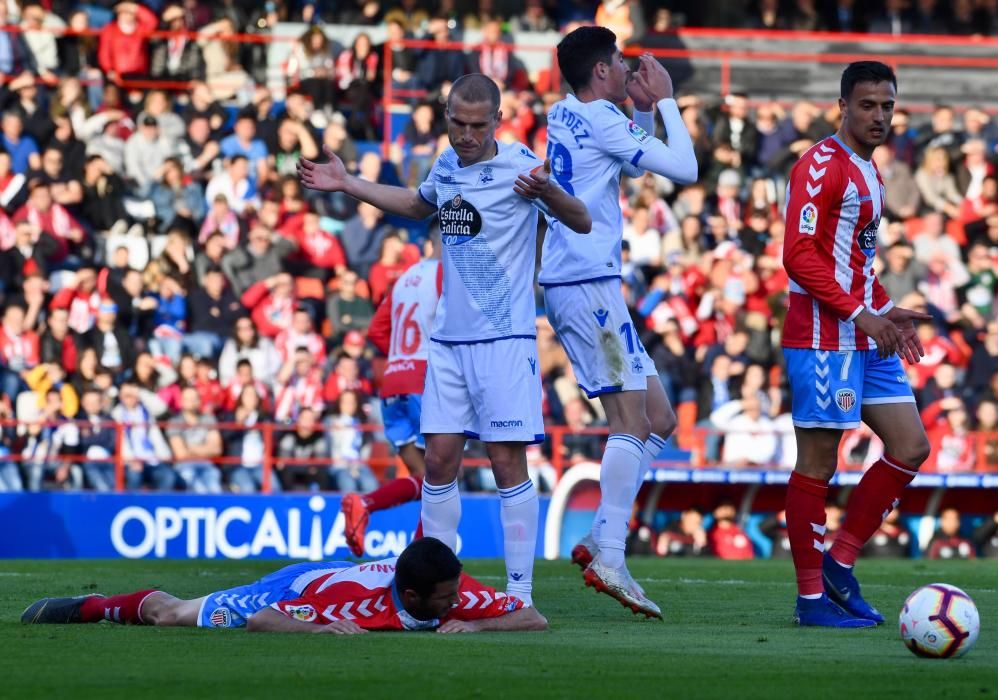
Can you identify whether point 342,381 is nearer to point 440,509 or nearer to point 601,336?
point 601,336

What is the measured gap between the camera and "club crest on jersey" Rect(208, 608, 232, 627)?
7469 millimetres

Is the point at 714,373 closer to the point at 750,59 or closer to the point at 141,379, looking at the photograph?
the point at 141,379

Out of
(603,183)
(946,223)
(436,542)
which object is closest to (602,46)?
(603,183)

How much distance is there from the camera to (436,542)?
691cm

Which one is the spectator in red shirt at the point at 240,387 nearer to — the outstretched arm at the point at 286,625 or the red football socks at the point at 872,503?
the red football socks at the point at 872,503

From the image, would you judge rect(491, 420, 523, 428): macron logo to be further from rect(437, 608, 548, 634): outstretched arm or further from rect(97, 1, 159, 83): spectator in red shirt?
rect(97, 1, 159, 83): spectator in red shirt

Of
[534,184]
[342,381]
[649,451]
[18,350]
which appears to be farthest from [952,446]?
[534,184]

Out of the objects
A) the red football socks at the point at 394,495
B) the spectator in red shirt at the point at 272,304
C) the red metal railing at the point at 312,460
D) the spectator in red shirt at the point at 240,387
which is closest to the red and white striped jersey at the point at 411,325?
the red football socks at the point at 394,495

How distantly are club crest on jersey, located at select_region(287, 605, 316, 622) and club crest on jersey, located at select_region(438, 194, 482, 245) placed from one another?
1881 mm

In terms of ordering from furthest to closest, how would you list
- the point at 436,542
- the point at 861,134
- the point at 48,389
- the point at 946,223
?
the point at 946,223
the point at 48,389
the point at 861,134
the point at 436,542

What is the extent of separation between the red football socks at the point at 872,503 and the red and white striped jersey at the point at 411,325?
13.1 feet

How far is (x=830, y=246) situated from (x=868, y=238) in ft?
0.72

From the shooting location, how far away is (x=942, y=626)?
666 centimetres

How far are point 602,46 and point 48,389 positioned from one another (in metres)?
10.1
